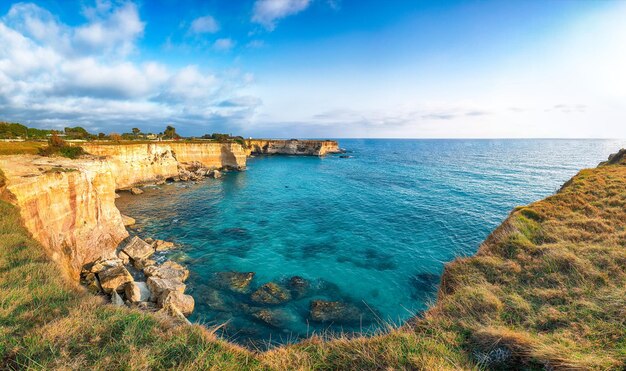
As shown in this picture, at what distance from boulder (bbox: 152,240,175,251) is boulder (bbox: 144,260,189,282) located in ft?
11.7

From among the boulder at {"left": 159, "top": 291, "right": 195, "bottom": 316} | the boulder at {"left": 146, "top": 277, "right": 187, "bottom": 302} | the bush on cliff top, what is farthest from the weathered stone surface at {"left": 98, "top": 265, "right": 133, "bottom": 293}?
the bush on cliff top

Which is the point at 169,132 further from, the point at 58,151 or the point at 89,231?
the point at 89,231

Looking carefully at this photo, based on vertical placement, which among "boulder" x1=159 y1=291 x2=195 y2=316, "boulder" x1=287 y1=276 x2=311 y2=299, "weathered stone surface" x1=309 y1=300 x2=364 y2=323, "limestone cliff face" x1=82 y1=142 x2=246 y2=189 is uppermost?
"limestone cliff face" x1=82 y1=142 x2=246 y2=189

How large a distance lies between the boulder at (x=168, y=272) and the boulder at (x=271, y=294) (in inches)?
208

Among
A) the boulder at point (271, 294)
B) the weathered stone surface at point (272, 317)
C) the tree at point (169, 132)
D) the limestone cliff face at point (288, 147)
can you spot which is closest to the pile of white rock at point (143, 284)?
the boulder at point (271, 294)

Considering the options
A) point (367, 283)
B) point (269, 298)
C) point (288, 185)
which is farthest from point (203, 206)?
point (367, 283)

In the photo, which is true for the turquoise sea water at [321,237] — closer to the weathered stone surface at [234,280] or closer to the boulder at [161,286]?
the weathered stone surface at [234,280]

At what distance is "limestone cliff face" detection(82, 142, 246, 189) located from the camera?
4162 cm

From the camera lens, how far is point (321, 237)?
2481 cm

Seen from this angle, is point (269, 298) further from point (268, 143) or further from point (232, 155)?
point (268, 143)

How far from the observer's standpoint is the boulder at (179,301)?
13.7 m

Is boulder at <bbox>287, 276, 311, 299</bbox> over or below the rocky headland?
below

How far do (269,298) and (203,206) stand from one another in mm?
22654

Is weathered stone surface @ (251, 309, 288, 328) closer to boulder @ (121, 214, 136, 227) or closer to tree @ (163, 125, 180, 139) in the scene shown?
boulder @ (121, 214, 136, 227)
